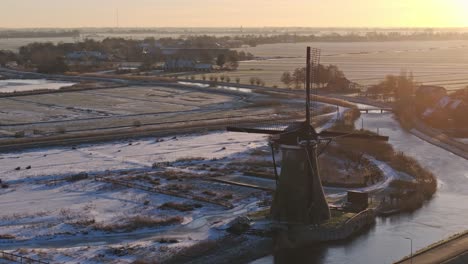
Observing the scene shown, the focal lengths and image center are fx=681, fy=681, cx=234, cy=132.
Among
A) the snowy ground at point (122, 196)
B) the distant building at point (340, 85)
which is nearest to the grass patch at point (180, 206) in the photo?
the snowy ground at point (122, 196)

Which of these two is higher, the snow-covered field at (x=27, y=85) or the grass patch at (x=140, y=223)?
the snow-covered field at (x=27, y=85)

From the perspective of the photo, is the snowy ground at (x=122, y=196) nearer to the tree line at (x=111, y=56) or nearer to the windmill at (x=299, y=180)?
the windmill at (x=299, y=180)

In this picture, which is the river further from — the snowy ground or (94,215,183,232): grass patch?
(94,215,183,232): grass patch

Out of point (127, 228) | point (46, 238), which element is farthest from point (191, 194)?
point (46, 238)

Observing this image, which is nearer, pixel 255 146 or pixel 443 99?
pixel 255 146

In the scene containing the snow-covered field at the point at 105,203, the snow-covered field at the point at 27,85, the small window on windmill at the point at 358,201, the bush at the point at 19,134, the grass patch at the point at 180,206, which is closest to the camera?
the snow-covered field at the point at 105,203

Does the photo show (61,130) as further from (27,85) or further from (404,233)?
(27,85)

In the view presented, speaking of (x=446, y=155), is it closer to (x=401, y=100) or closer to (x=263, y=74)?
(x=401, y=100)
